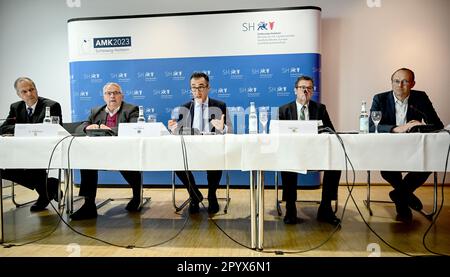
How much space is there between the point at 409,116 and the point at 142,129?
1893 mm

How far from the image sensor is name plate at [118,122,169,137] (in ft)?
5.43

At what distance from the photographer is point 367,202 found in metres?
2.42

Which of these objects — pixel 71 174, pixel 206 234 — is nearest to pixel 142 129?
pixel 206 234

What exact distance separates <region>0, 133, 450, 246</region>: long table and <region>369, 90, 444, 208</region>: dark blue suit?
2.42 ft

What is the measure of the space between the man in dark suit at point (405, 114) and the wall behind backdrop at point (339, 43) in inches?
13.2

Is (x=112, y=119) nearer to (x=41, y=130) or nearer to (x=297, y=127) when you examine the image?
(x=41, y=130)

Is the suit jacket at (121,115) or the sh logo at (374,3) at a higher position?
the sh logo at (374,3)

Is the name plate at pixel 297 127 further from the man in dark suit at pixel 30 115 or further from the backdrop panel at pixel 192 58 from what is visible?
the man in dark suit at pixel 30 115

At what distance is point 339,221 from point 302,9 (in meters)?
2.19

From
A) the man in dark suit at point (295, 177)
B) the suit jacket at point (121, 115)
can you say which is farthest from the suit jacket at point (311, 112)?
the suit jacket at point (121, 115)

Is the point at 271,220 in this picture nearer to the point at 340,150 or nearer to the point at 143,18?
the point at 340,150

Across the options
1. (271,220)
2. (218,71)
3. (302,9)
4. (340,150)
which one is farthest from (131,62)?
(340,150)

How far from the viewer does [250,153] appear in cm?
149

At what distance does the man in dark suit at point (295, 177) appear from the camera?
2.09m
